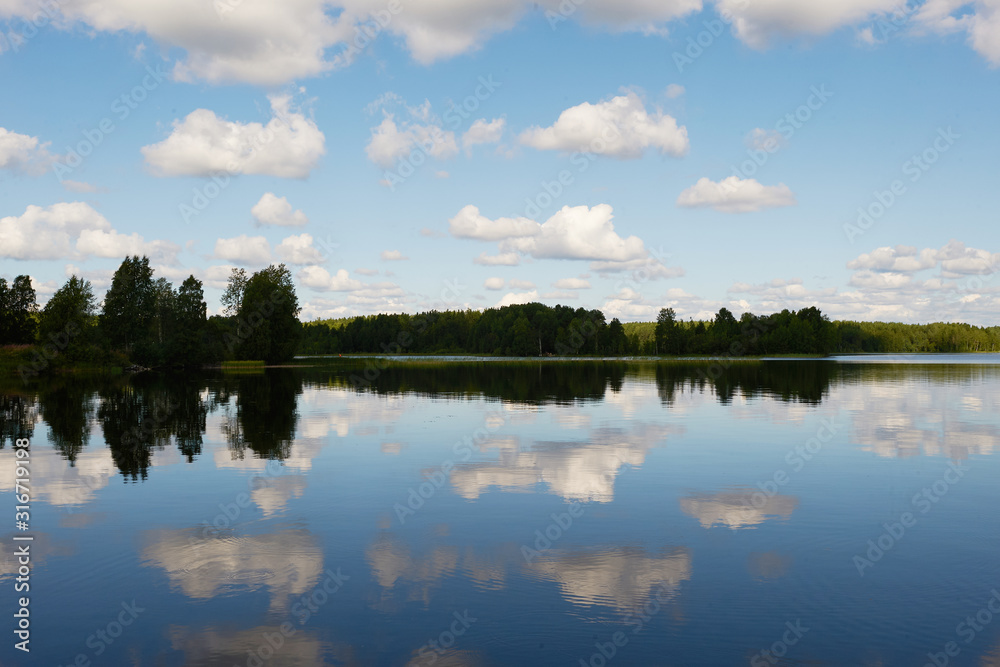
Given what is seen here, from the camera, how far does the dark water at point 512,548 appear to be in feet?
30.2

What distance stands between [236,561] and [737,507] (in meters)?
11.3

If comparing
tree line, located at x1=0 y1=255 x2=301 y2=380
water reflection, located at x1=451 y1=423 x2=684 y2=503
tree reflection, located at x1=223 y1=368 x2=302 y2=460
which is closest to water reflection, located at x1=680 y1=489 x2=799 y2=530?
water reflection, located at x1=451 y1=423 x2=684 y2=503

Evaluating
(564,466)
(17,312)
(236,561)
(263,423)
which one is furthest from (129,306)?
(236,561)

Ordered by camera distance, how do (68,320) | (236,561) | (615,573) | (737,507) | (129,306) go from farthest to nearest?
(129,306) < (68,320) < (737,507) < (236,561) < (615,573)

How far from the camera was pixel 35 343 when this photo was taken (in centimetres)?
9894

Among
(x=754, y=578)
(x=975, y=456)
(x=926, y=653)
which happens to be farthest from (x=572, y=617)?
(x=975, y=456)

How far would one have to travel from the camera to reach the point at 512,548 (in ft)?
42.9

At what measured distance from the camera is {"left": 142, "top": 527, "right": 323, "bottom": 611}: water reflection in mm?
11055

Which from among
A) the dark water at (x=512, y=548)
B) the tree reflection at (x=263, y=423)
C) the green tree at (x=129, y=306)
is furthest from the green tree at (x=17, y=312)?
the dark water at (x=512, y=548)

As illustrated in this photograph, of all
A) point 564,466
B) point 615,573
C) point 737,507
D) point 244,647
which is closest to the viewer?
point 244,647

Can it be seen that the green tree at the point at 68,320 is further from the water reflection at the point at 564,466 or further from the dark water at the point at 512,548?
the water reflection at the point at 564,466

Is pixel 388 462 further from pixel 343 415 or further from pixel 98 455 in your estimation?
pixel 343 415

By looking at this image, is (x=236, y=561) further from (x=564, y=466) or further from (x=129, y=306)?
(x=129, y=306)

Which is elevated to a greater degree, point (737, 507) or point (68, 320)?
point (68, 320)
